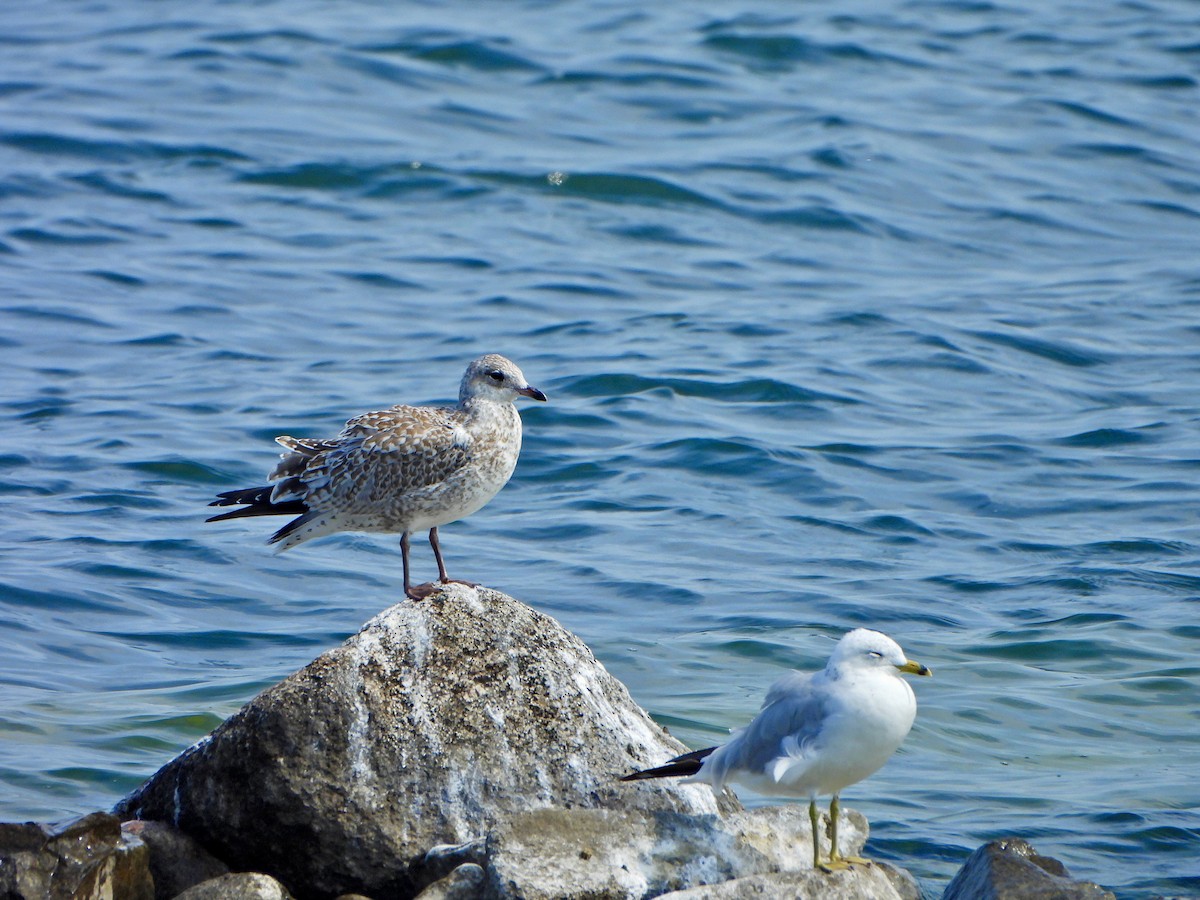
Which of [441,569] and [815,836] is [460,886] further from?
[441,569]

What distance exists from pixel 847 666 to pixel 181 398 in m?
9.71

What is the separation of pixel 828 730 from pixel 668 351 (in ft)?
33.3

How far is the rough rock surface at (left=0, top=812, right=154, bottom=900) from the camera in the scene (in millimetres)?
5496

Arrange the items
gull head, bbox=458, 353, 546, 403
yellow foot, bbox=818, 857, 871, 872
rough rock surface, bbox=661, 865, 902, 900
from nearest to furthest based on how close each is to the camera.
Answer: rough rock surface, bbox=661, 865, 902, 900 → yellow foot, bbox=818, 857, 871, 872 → gull head, bbox=458, 353, 546, 403

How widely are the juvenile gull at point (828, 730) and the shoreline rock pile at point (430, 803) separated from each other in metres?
0.31

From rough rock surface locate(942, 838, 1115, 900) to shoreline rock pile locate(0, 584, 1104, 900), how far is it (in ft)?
1.25

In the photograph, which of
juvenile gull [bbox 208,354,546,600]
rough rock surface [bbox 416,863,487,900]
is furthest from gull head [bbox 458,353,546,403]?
rough rock surface [bbox 416,863,487,900]

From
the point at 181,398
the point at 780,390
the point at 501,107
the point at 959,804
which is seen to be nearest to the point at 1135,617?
the point at 959,804

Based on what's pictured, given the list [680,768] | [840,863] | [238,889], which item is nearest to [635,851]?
[680,768]

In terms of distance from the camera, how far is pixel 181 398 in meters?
14.2

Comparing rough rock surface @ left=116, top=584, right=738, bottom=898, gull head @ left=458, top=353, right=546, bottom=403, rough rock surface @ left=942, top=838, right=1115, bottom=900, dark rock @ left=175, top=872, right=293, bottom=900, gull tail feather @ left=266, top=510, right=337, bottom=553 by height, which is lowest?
rough rock surface @ left=942, top=838, right=1115, bottom=900

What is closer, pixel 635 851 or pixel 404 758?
pixel 635 851

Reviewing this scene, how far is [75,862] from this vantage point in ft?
18.2

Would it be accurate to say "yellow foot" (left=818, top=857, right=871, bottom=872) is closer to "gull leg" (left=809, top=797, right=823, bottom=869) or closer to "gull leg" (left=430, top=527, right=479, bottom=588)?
"gull leg" (left=809, top=797, right=823, bottom=869)
